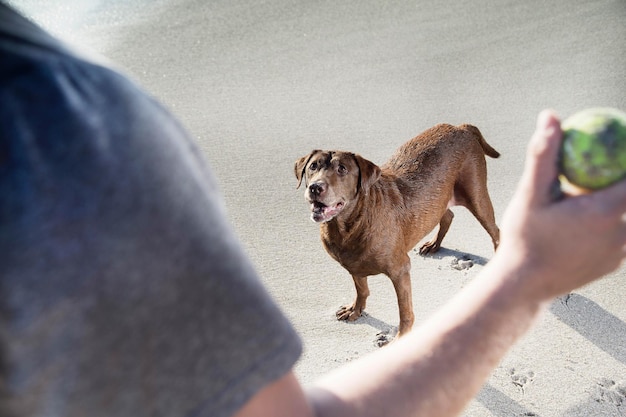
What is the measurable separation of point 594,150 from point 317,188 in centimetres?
226

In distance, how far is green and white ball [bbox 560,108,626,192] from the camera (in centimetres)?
98

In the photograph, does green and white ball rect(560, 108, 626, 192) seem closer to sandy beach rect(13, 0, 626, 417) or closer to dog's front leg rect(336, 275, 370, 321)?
sandy beach rect(13, 0, 626, 417)

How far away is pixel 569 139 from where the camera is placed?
111 centimetres

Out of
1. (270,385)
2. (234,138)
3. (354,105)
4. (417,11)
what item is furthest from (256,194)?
(270,385)

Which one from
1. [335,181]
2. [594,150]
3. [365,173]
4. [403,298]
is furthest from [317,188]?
[594,150]

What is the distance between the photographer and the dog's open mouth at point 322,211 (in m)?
3.41

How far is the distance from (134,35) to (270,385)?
24.7 ft

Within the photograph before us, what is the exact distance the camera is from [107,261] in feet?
1.94

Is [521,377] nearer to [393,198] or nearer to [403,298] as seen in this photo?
[403,298]

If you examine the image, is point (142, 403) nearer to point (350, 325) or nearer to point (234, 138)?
point (350, 325)

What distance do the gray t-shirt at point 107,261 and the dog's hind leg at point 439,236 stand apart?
3776mm

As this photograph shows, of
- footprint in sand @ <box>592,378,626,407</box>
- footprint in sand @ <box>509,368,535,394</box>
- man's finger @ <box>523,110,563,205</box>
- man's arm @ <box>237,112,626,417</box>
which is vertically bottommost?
footprint in sand @ <box>592,378,626,407</box>

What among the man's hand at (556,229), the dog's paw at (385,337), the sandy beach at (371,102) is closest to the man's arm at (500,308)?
the man's hand at (556,229)

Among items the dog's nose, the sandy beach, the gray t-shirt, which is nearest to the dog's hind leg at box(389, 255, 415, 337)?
the sandy beach
